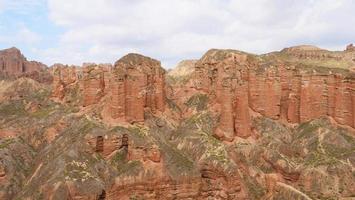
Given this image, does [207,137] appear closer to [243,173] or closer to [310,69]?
[243,173]

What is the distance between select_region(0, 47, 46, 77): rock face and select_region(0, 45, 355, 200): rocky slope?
5246 cm

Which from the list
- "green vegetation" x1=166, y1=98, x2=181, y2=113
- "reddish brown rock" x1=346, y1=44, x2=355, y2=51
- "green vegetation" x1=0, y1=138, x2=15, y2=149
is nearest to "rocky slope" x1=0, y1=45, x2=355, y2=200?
"green vegetation" x1=0, y1=138, x2=15, y2=149

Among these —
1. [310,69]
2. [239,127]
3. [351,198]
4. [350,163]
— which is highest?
[310,69]

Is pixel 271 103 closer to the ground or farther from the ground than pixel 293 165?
farther from the ground

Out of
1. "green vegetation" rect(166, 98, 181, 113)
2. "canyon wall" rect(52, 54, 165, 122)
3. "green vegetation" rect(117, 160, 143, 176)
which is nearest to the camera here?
"green vegetation" rect(117, 160, 143, 176)

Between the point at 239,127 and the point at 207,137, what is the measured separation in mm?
6146

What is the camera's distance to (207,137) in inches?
2899

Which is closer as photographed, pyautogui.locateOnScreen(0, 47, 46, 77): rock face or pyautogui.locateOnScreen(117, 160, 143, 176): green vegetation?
pyautogui.locateOnScreen(117, 160, 143, 176): green vegetation

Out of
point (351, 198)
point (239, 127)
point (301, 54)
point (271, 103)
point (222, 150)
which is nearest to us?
point (351, 198)

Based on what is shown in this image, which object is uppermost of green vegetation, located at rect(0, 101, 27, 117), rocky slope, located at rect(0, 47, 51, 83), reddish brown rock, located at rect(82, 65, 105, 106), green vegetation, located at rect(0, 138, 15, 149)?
rocky slope, located at rect(0, 47, 51, 83)

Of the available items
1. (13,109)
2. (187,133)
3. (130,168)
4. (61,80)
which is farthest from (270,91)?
(13,109)

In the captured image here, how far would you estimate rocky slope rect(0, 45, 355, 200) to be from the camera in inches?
2562

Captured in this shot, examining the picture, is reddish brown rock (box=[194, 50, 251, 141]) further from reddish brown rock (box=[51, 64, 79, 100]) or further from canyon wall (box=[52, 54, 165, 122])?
reddish brown rock (box=[51, 64, 79, 100])

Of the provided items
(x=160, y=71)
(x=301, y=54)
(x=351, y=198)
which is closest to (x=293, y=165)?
(x=351, y=198)
